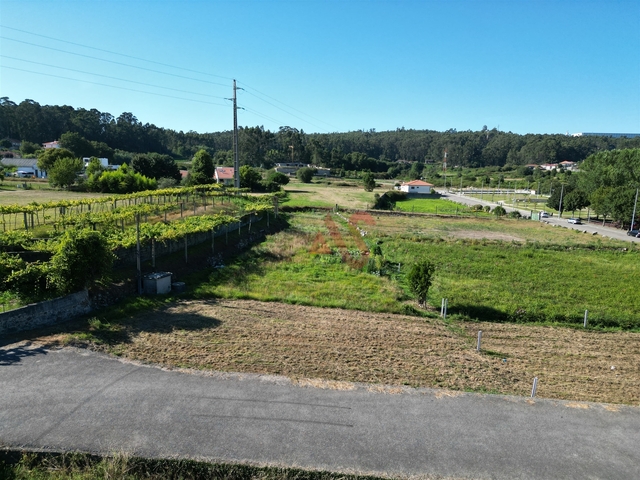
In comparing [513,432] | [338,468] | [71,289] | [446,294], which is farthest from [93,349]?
[446,294]

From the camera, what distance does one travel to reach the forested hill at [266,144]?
116875 millimetres

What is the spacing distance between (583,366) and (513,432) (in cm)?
539

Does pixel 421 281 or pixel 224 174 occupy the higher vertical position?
pixel 224 174

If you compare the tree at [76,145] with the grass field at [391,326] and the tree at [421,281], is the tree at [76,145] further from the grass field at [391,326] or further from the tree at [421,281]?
the tree at [421,281]

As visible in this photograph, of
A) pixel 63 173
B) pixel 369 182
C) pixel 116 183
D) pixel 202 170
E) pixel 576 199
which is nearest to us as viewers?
pixel 63 173

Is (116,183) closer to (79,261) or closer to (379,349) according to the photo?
(79,261)

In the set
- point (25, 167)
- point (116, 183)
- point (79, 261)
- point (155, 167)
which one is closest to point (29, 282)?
point (79, 261)

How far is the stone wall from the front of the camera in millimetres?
11612

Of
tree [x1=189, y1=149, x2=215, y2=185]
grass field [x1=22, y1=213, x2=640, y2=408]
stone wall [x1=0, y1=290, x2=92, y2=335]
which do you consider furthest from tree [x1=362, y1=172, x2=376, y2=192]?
stone wall [x1=0, y1=290, x2=92, y2=335]

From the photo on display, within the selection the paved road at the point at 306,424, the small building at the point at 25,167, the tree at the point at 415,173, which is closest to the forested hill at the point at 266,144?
the tree at the point at 415,173

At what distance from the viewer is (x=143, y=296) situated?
52.3ft

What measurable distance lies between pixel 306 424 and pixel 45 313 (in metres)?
9.31

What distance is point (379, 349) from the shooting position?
1236 centimetres

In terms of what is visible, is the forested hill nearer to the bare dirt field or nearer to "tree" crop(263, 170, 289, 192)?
"tree" crop(263, 170, 289, 192)
